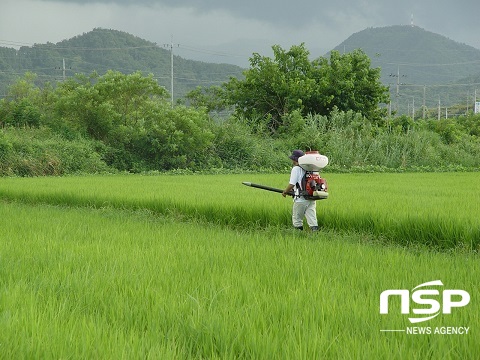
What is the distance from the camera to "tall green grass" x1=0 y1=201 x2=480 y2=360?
1.94 metres

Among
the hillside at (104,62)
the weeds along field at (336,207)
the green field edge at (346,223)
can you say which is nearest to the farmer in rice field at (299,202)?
the green field edge at (346,223)

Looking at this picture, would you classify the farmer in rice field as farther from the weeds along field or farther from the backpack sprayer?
the weeds along field

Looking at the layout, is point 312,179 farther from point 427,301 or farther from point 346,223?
point 427,301

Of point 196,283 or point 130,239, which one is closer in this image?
point 196,283

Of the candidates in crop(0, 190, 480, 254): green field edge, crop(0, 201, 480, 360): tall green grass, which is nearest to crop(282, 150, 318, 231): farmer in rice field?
crop(0, 190, 480, 254): green field edge

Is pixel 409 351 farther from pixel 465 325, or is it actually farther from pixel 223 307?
pixel 223 307

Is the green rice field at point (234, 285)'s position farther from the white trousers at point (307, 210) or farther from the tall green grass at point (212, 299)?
the white trousers at point (307, 210)

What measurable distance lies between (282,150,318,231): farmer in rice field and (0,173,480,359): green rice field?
0.47 feet

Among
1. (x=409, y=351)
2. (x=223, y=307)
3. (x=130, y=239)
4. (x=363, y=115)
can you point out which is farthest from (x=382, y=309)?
(x=363, y=115)

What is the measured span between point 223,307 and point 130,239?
255 cm

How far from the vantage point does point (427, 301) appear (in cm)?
262

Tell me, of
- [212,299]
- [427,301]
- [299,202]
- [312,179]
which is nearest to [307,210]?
[299,202]

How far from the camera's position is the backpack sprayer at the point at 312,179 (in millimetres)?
5105

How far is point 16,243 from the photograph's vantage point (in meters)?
4.39
